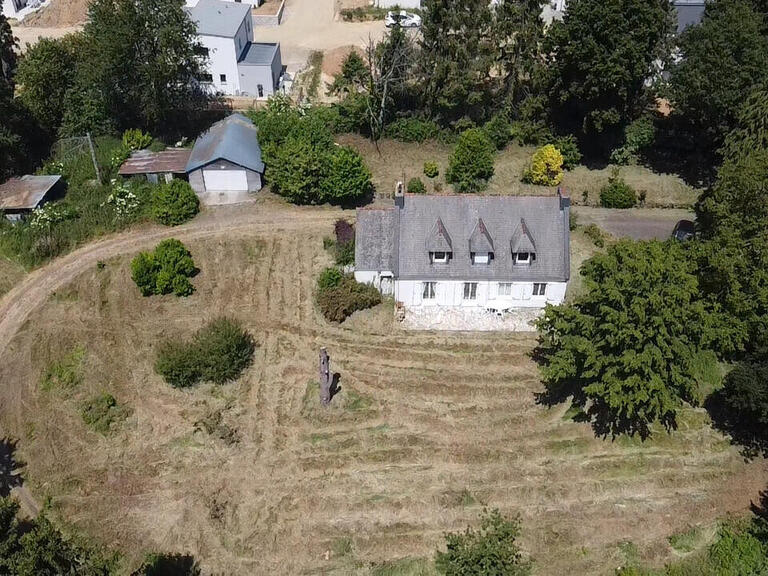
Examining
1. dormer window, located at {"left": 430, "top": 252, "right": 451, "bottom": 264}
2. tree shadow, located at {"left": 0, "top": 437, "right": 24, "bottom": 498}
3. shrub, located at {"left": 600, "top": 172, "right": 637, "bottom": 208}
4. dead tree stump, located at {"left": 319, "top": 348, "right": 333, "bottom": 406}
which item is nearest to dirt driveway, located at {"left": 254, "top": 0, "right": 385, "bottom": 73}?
shrub, located at {"left": 600, "top": 172, "right": 637, "bottom": 208}

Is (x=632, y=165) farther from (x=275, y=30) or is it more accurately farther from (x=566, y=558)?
(x=275, y=30)

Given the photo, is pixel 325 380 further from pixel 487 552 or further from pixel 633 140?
pixel 633 140

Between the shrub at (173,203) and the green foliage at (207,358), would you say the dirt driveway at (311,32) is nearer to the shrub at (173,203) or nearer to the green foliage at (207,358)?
the shrub at (173,203)

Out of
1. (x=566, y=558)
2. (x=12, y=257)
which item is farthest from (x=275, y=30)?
(x=566, y=558)

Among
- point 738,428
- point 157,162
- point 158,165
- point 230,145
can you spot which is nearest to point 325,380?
point 738,428

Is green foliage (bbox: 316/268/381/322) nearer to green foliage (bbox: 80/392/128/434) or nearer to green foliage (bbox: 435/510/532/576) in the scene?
green foliage (bbox: 80/392/128/434)

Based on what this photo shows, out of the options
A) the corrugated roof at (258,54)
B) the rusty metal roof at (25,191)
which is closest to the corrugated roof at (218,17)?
the corrugated roof at (258,54)
